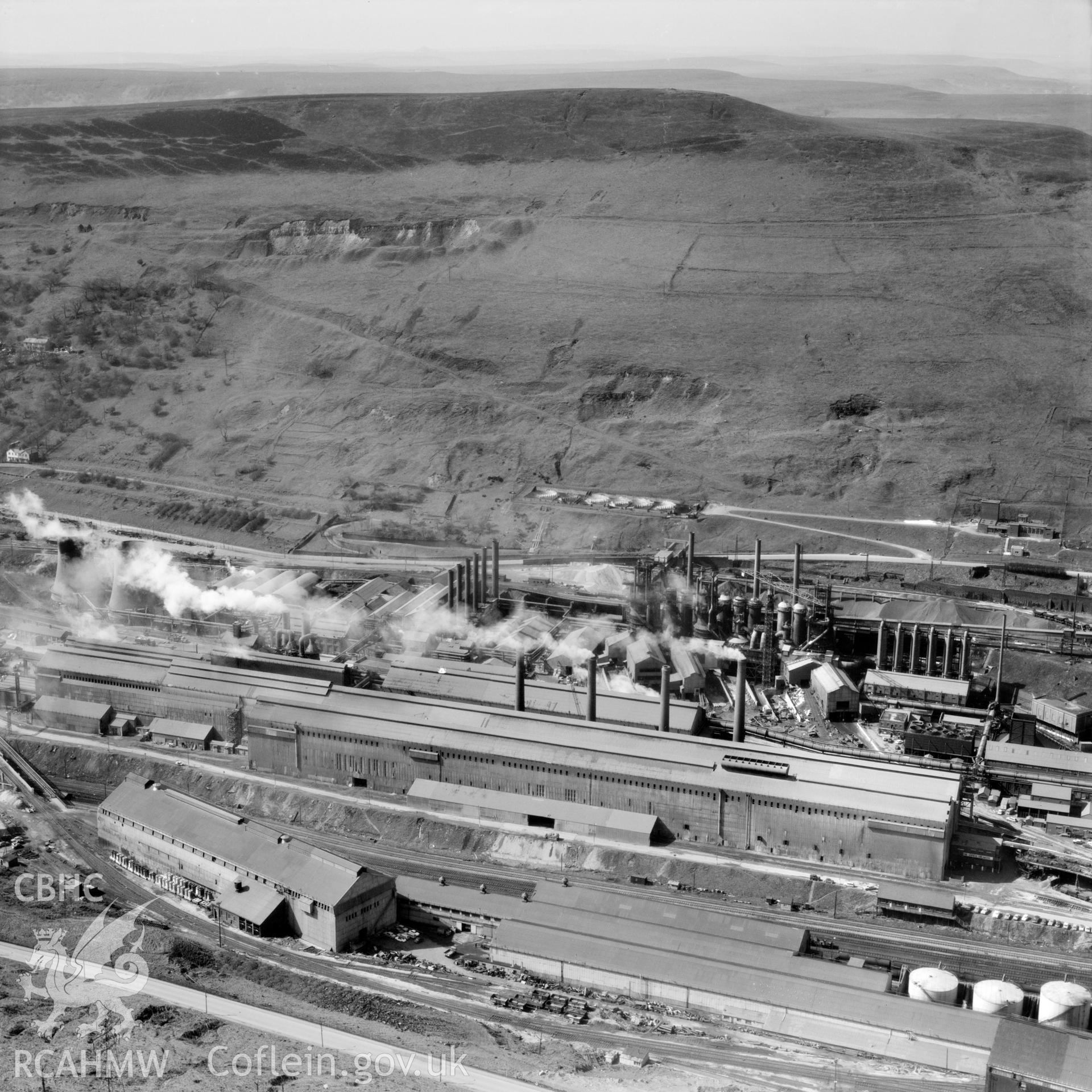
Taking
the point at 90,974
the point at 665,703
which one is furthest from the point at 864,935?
the point at 90,974

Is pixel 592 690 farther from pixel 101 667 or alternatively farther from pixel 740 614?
pixel 101 667

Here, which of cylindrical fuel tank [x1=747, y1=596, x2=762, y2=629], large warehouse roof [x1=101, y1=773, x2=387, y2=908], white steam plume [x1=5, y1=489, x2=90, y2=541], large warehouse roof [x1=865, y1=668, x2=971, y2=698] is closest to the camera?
large warehouse roof [x1=101, y1=773, x2=387, y2=908]

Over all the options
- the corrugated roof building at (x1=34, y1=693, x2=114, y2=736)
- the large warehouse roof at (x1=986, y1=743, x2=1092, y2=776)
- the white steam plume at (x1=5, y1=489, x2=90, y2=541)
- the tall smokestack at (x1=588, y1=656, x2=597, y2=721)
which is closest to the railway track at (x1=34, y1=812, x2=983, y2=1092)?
the corrugated roof building at (x1=34, y1=693, x2=114, y2=736)

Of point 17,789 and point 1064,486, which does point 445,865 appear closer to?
point 17,789

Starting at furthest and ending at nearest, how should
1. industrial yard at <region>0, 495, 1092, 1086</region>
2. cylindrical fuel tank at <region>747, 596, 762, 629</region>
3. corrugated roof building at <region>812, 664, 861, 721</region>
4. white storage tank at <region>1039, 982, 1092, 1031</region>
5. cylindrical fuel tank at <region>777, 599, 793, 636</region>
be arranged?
cylindrical fuel tank at <region>747, 596, 762, 629</region>, cylindrical fuel tank at <region>777, 599, 793, 636</region>, corrugated roof building at <region>812, 664, 861, 721</region>, industrial yard at <region>0, 495, 1092, 1086</region>, white storage tank at <region>1039, 982, 1092, 1031</region>

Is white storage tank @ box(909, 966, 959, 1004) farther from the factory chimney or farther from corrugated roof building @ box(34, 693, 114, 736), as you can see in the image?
corrugated roof building @ box(34, 693, 114, 736)

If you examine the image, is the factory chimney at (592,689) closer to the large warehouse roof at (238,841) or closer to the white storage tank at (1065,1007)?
the large warehouse roof at (238,841)

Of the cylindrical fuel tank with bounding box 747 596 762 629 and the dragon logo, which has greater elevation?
the cylindrical fuel tank with bounding box 747 596 762 629
